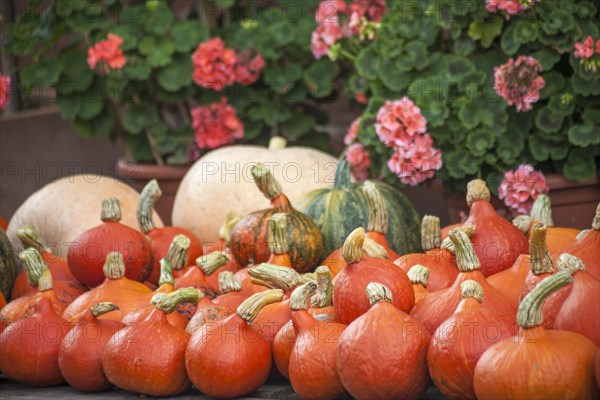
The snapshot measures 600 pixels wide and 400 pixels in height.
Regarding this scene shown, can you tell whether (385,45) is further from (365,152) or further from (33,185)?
(33,185)

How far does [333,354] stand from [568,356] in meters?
0.43

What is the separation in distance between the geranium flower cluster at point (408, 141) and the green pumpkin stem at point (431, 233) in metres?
1.06

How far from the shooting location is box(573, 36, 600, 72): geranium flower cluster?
2955 millimetres

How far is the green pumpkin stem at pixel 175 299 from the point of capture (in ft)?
5.75

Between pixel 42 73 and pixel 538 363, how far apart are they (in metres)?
3.31

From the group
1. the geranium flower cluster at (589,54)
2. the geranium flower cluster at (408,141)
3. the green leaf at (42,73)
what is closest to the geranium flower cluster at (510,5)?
the geranium flower cluster at (589,54)

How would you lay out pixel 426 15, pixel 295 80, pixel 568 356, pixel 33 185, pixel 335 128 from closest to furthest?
pixel 568 356, pixel 426 15, pixel 295 80, pixel 335 128, pixel 33 185

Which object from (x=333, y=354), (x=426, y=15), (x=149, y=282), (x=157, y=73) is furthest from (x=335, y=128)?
(x=333, y=354)

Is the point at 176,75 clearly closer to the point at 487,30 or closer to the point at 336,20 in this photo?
the point at 336,20

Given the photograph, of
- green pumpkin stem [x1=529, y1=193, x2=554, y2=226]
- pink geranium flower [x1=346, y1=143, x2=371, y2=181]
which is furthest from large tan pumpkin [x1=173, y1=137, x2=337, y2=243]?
green pumpkin stem [x1=529, y1=193, x2=554, y2=226]

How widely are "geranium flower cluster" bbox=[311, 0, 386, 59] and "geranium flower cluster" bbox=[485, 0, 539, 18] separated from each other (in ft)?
2.04

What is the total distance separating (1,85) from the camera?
11.0 feet

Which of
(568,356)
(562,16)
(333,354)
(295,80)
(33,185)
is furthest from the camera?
(33,185)

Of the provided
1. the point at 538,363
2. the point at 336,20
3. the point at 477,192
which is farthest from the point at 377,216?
the point at 336,20
